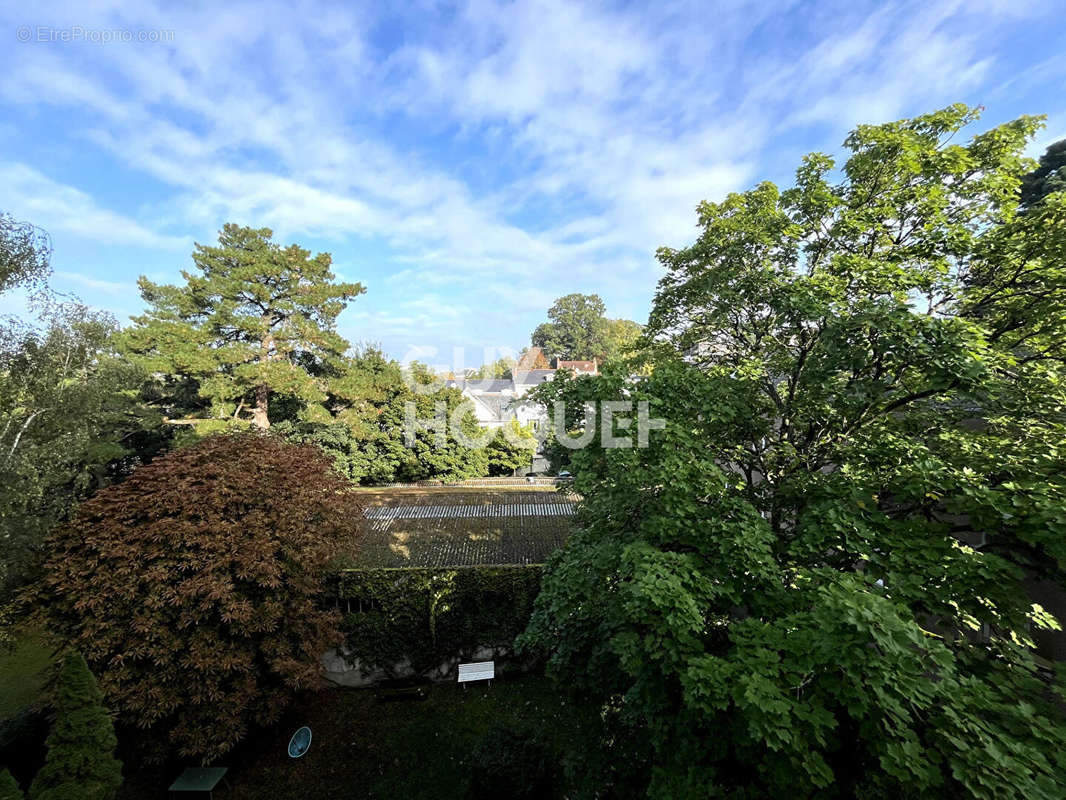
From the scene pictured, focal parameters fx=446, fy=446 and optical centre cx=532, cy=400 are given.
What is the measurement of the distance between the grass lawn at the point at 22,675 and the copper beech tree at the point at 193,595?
2.50 m

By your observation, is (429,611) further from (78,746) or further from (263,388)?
(263,388)

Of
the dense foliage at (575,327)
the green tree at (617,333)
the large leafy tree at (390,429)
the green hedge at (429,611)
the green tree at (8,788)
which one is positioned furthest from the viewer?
the dense foliage at (575,327)

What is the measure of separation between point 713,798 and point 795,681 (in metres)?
1.57

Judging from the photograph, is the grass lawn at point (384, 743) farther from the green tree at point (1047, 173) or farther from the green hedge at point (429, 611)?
the green tree at point (1047, 173)

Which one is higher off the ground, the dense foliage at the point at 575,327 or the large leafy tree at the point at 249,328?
the dense foliage at the point at 575,327

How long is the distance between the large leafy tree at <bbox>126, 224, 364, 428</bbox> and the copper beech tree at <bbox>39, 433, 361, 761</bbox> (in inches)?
491

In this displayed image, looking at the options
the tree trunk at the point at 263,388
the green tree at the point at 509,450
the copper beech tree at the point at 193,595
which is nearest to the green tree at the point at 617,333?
the green tree at the point at 509,450

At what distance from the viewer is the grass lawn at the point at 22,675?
9.84 meters

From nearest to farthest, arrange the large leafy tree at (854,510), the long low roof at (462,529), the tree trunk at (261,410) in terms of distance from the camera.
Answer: the large leafy tree at (854,510) → the long low roof at (462,529) → the tree trunk at (261,410)

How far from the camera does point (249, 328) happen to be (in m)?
20.5

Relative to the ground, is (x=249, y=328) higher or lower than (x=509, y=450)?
higher

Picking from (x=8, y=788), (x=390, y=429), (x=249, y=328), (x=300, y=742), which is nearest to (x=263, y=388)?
(x=249, y=328)

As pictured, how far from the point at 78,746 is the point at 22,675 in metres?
7.77

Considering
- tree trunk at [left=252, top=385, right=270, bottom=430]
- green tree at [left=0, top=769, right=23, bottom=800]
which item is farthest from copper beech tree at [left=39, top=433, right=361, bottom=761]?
tree trunk at [left=252, top=385, right=270, bottom=430]
